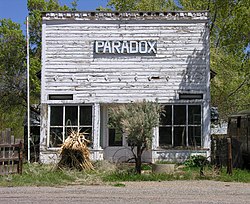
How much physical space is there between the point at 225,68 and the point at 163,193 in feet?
60.5

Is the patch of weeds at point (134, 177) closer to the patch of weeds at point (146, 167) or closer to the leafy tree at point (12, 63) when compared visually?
the patch of weeds at point (146, 167)

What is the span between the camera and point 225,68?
29531mm

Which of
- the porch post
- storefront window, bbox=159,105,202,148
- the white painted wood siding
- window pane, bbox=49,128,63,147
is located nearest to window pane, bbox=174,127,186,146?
storefront window, bbox=159,105,202,148

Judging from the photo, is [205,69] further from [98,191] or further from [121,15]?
[98,191]

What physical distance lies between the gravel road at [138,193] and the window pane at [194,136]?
5.58 meters

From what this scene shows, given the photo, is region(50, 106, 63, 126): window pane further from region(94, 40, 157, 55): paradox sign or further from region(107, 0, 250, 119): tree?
region(107, 0, 250, 119): tree

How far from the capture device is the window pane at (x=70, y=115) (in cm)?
2023

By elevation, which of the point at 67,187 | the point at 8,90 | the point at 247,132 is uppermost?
the point at 8,90

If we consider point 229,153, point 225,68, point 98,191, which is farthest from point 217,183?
point 225,68

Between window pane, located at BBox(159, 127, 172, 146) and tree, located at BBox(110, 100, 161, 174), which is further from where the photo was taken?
window pane, located at BBox(159, 127, 172, 146)

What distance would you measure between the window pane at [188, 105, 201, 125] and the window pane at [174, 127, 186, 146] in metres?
0.50

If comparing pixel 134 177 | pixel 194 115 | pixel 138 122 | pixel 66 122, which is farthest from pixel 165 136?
pixel 134 177

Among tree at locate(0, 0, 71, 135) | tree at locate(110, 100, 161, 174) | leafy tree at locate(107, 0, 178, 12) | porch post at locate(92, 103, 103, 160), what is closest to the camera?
tree at locate(110, 100, 161, 174)

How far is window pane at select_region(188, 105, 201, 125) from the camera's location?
20.3 metres
